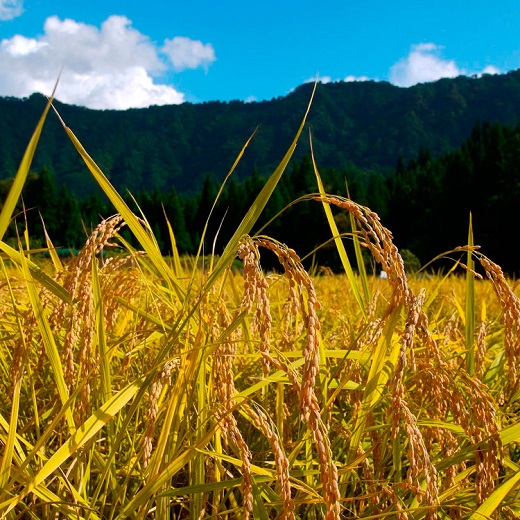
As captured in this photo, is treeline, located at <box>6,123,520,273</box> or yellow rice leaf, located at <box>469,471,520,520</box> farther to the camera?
treeline, located at <box>6,123,520,273</box>

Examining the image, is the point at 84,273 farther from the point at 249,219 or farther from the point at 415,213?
the point at 415,213

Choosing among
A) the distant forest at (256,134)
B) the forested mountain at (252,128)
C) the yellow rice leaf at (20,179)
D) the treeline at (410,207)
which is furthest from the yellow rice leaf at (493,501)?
the forested mountain at (252,128)

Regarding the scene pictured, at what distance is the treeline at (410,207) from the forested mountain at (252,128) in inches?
3210

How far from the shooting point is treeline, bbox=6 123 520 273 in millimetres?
30375

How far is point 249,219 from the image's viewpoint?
2.90 feet

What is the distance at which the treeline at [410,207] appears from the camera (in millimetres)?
30375

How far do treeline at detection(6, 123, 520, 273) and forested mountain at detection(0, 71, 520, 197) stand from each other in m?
81.5

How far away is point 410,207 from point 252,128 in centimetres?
11038

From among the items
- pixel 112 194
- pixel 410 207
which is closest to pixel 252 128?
pixel 410 207

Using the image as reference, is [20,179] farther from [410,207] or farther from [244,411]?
[410,207]

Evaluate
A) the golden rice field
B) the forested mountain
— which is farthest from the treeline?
the forested mountain

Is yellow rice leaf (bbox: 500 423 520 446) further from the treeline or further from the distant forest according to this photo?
the distant forest

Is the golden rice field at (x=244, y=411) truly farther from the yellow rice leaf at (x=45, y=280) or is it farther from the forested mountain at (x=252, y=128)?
the forested mountain at (x=252, y=128)

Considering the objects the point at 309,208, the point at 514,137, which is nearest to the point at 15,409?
the point at 514,137
